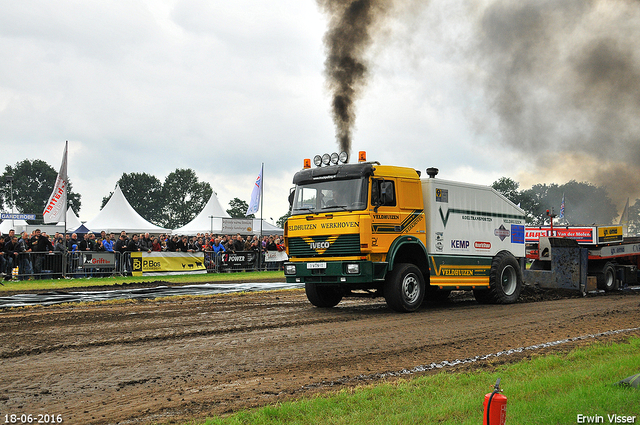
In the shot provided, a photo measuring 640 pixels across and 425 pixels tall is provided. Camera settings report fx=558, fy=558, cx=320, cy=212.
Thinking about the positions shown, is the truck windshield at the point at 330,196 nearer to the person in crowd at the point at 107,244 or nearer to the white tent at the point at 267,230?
the person in crowd at the point at 107,244

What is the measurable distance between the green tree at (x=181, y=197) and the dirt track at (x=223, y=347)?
119 metres

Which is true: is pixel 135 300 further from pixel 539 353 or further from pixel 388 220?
pixel 539 353

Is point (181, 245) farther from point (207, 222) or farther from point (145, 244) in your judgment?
point (207, 222)

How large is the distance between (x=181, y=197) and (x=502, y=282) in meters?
124

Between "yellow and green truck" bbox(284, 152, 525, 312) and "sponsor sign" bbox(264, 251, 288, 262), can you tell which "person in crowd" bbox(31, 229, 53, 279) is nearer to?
"sponsor sign" bbox(264, 251, 288, 262)

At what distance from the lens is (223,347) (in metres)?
8.11

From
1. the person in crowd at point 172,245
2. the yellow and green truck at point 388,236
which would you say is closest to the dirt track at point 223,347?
the yellow and green truck at point 388,236

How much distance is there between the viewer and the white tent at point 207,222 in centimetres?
4625

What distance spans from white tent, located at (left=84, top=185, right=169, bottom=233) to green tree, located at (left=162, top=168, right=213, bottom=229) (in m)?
84.3

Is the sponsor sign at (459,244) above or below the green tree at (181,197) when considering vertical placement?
below

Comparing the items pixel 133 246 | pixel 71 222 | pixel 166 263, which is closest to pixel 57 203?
pixel 133 246

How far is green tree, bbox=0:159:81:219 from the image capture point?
12294 centimetres

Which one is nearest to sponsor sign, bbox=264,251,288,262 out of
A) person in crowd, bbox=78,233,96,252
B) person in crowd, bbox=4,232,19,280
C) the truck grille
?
person in crowd, bbox=78,233,96,252

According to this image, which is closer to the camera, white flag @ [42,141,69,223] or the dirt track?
the dirt track
